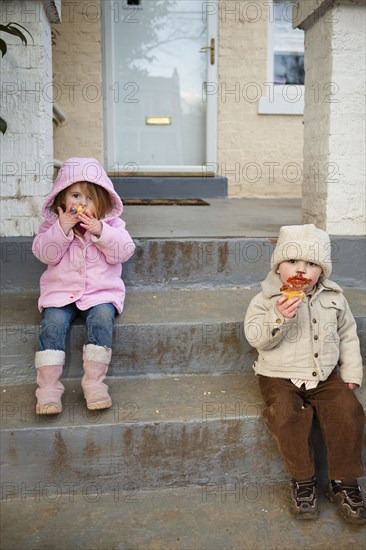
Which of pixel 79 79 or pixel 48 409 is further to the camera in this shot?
pixel 79 79

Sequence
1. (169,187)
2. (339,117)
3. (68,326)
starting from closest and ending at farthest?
(68,326) < (339,117) < (169,187)

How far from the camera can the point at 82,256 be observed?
280 centimetres

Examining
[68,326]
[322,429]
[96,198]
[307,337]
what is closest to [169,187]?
[96,198]

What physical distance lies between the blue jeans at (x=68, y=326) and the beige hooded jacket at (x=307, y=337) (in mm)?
590

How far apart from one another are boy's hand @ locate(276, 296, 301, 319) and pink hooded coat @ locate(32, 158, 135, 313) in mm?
816

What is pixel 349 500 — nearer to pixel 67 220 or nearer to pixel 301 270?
pixel 301 270

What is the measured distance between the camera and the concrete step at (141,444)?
2.33 m

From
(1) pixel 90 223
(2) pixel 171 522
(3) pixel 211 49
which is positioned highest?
(3) pixel 211 49

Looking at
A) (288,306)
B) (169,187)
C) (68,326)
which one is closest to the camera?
(288,306)

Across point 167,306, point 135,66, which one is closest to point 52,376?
point 167,306

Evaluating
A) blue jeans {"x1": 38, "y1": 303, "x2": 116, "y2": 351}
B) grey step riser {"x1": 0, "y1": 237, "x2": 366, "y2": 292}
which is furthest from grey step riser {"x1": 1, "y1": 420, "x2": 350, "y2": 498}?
grey step riser {"x1": 0, "y1": 237, "x2": 366, "y2": 292}

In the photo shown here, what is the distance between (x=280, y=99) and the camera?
23.4 feet

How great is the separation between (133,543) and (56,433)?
0.50m

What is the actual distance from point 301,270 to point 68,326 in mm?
1009
